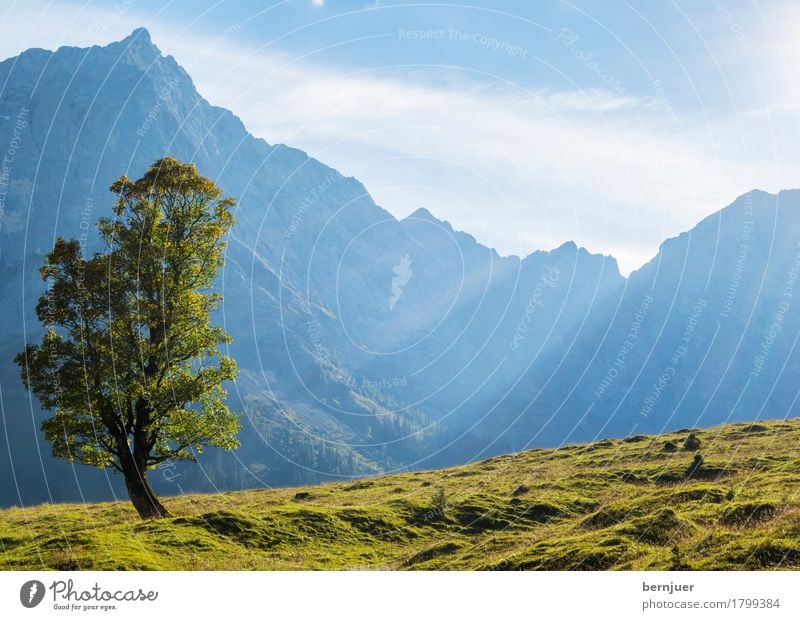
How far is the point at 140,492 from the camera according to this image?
115ft

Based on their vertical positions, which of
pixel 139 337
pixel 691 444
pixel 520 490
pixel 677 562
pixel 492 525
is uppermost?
pixel 139 337

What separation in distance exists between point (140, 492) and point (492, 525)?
1906cm

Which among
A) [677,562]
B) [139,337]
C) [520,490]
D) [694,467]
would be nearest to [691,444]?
[694,467]

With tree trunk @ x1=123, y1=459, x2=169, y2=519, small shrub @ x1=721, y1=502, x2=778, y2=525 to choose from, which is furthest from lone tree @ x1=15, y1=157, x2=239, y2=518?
small shrub @ x1=721, y1=502, x2=778, y2=525

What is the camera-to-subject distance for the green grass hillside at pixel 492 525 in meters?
24.7

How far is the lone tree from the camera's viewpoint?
3328cm

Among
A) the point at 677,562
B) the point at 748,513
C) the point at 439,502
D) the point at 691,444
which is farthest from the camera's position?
the point at 691,444

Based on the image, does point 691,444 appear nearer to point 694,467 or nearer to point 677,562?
point 694,467

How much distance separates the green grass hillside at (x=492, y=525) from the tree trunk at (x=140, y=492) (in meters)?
0.85

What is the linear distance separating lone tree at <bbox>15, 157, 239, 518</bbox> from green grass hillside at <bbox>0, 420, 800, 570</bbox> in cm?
433

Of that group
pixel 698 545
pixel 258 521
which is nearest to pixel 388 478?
pixel 258 521

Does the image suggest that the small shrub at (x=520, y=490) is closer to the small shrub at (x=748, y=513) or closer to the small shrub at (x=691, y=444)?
the small shrub at (x=748, y=513)

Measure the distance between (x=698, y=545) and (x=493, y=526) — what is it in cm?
1538

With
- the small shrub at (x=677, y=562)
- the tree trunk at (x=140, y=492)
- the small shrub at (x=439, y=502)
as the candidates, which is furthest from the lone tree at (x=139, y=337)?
the small shrub at (x=677, y=562)
